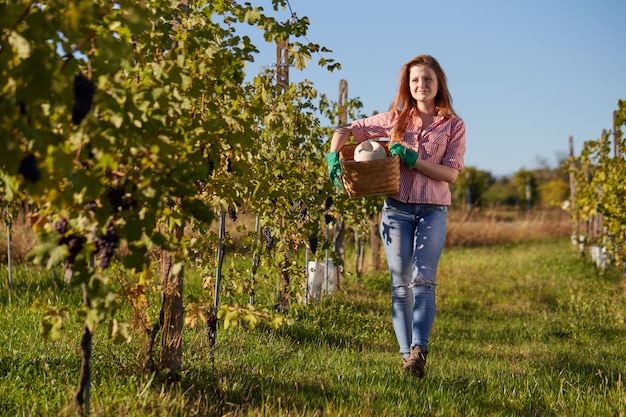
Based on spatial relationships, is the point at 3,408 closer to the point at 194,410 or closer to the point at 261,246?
the point at 194,410

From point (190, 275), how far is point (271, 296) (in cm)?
201

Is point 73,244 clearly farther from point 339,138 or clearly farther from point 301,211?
point 301,211

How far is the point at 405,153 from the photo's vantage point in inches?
155

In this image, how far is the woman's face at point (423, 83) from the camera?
4.12m

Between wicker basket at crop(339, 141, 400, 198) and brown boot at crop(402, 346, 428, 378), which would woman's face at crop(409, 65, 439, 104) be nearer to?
wicker basket at crop(339, 141, 400, 198)

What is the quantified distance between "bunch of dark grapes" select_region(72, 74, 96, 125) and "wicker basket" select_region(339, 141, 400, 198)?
79.6 inches

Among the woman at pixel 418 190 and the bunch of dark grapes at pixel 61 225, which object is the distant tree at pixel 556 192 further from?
the bunch of dark grapes at pixel 61 225

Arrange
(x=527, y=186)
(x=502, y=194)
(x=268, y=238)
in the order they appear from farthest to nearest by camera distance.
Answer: (x=502, y=194), (x=527, y=186), (x=268, y=238)

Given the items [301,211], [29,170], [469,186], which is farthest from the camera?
[469,186]

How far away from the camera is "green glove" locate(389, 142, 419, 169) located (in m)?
3.93

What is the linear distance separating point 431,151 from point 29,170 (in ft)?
8.70

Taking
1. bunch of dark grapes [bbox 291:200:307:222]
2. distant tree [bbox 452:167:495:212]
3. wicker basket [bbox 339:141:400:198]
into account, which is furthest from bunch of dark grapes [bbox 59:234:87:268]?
distant tree [bbox 452:167:495:212]

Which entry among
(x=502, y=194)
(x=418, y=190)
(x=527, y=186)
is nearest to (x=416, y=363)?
(x=418, y=190)

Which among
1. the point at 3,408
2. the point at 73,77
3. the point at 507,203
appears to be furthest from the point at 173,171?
the point at 507,203
